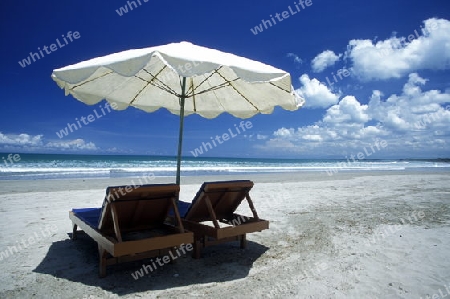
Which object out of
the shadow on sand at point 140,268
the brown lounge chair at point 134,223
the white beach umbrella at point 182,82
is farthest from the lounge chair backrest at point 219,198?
the white beach umbrella at point 182,82

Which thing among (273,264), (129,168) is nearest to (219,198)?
(273,264)

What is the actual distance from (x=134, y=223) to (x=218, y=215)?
1384 millimetres

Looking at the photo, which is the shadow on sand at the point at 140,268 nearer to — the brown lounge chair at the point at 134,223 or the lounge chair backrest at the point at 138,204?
the brown lounge chair at the point at 134,223

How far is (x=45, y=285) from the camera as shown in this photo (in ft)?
10.9

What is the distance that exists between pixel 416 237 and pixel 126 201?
4922 millimetres

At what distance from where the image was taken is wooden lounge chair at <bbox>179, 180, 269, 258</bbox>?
4020 millimetres

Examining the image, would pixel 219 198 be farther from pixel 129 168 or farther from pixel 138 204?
pixel 129 168

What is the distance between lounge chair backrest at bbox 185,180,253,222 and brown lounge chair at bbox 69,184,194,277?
0.40 meters

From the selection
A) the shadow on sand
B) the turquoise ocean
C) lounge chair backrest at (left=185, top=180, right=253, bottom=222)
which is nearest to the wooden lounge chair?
lounge chair backrest at (left=185, top=180, right=253, bottom=222)

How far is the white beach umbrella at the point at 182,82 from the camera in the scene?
3404 millimetres

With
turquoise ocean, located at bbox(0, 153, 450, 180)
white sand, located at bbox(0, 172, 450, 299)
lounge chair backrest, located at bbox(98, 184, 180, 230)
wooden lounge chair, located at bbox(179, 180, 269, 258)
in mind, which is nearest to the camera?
white sand, located at bbox(0, 172, 450, 299)

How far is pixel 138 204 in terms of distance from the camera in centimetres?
370

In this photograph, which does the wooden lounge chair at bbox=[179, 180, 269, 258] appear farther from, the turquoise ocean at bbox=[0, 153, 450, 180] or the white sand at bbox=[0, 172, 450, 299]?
the turquoise ocean at bbox=[0, 153, 450, 180]

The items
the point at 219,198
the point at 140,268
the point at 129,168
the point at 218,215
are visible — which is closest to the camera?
the point at 140,268
